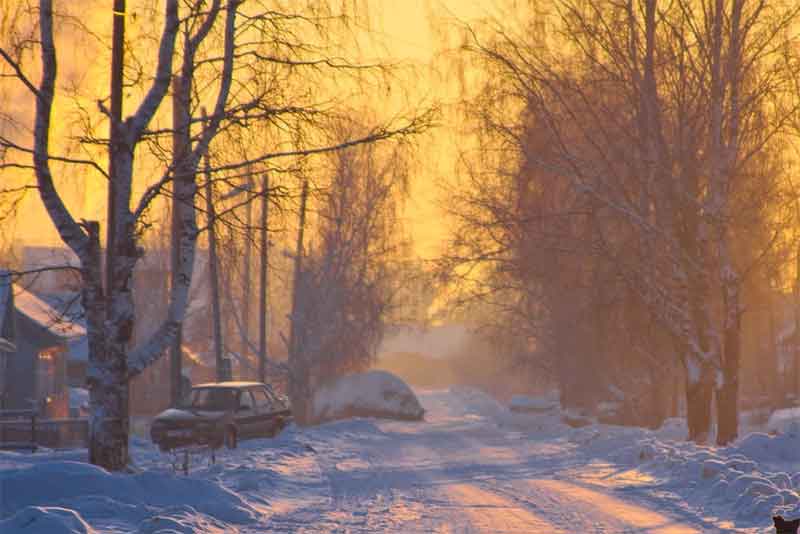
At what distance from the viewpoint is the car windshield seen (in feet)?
99.8

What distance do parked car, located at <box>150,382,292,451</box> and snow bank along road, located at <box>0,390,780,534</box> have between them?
57 cm

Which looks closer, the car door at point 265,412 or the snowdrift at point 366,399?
the car door at point 265,412

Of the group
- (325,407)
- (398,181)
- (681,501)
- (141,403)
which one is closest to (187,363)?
(141,403)

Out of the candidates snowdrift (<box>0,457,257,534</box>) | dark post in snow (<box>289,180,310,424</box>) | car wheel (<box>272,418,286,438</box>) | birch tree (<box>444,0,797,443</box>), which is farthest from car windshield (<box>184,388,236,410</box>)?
dark post in snow (<box>289,180,310,424</box>)

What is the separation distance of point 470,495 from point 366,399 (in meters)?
Result: 42.0

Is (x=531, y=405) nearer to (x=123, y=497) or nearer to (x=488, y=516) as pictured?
(x=488, y=516)

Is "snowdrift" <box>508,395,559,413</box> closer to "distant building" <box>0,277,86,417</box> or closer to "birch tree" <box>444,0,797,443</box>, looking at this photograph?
"distant building" <box>0,277,86,417</box>

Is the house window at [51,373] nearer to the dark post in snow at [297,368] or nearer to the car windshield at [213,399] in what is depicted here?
the dark post in snow at [297,368]

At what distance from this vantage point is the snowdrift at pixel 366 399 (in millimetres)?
59688

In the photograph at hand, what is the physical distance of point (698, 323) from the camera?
89.6 ft

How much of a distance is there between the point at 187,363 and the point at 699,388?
52.2 m

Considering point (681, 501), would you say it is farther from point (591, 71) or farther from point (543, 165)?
point (591, 71)

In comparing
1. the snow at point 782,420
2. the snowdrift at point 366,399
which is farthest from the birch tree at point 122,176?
the snowdrift at point 366,399

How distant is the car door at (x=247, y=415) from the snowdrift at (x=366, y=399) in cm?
2762
